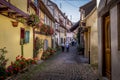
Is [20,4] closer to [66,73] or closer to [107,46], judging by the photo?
[66,73]

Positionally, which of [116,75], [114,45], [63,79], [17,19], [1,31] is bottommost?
[63,79]

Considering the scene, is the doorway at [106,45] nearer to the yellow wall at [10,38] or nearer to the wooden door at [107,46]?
the wooden door at [107,46]

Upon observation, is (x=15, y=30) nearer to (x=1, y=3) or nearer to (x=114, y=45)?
(x=1, y=3)

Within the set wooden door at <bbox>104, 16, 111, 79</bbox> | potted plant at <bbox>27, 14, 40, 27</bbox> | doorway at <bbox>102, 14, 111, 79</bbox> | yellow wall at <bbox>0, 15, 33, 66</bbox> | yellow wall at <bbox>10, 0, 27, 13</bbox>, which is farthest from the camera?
potted plant at <bbox>27, 14, 40, 27</bbox>

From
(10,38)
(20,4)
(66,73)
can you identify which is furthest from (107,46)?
(20,4)

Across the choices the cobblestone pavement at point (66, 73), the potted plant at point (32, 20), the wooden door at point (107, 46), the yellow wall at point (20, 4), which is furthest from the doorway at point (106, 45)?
the potted plant at point (32, 20)

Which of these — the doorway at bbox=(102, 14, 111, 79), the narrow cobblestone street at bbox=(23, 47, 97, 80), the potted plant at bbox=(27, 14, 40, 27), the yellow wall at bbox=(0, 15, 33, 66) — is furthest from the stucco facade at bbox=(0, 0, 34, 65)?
the doorway at bbox=(102, 14, 111, 79)

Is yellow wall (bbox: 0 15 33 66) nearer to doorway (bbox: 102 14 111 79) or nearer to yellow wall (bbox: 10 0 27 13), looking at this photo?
yellow wall (bbox: 10 0 27 13)

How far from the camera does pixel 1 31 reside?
30.3 feet

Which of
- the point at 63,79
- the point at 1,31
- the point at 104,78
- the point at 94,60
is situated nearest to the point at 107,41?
the point at 104,78

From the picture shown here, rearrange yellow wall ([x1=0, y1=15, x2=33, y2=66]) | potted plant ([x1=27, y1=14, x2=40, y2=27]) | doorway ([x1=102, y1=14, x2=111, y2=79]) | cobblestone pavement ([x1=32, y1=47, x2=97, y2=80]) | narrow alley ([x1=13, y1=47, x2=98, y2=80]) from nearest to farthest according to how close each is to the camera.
Answer: doorway ([x1=102, y1=14, x2=111, y2=79]), yellow wall ([x1=0, y1=15, x2=33, y2=66]), narrow alley ([x1=13, y1=47, x2=98, y2=80]), cobblestone pavement ([x1=32, y1=47, x2=97, y2=80]), potted plant ([x1=27, y1=14, x2=40, y2=27])

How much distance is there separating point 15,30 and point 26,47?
9.43 ft

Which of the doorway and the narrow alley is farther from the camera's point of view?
the narrow alley

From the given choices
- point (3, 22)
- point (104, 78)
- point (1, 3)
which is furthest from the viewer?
point (3, 22)
